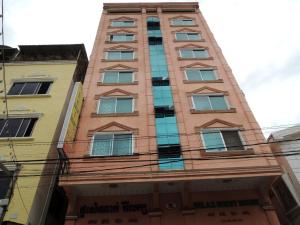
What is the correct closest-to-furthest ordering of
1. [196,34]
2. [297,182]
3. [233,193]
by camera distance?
[233,193], [297,182], [196,34]

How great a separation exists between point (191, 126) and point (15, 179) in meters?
8.50

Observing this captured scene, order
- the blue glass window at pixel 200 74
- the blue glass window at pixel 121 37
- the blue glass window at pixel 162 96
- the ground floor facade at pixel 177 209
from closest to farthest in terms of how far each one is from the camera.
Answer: the ground floor facade at pixel 177 209 < the blue glass window at pixel 162 96 < the blue glass window at pixel 200 74 < the blue glass window at pixel 121 37

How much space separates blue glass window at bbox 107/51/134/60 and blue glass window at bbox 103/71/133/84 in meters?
1.98

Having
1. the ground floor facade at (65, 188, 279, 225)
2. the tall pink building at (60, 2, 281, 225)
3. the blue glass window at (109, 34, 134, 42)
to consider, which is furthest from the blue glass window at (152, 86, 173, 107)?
the blue glass window at (109, 34, 134, 42)

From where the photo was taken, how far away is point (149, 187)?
40.2 feet

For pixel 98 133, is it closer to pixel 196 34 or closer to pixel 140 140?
pixel 140 140

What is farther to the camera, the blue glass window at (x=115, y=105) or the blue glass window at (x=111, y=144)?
the blue glass window at (x=115, y=105)

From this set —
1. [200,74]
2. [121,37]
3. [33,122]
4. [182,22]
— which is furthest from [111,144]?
[182,22]

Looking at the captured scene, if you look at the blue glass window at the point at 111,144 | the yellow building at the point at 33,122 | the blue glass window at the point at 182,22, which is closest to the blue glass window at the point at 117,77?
the yellow building at the point at 33,122

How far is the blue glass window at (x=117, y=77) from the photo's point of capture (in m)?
18.3

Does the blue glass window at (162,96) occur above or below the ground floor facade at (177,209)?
above

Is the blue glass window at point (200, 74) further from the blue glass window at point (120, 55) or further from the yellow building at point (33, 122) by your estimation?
the yellow building at point (33, 122)

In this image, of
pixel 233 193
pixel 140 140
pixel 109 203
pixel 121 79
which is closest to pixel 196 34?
pixel 121 79

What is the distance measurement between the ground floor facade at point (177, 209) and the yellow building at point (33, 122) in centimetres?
180
